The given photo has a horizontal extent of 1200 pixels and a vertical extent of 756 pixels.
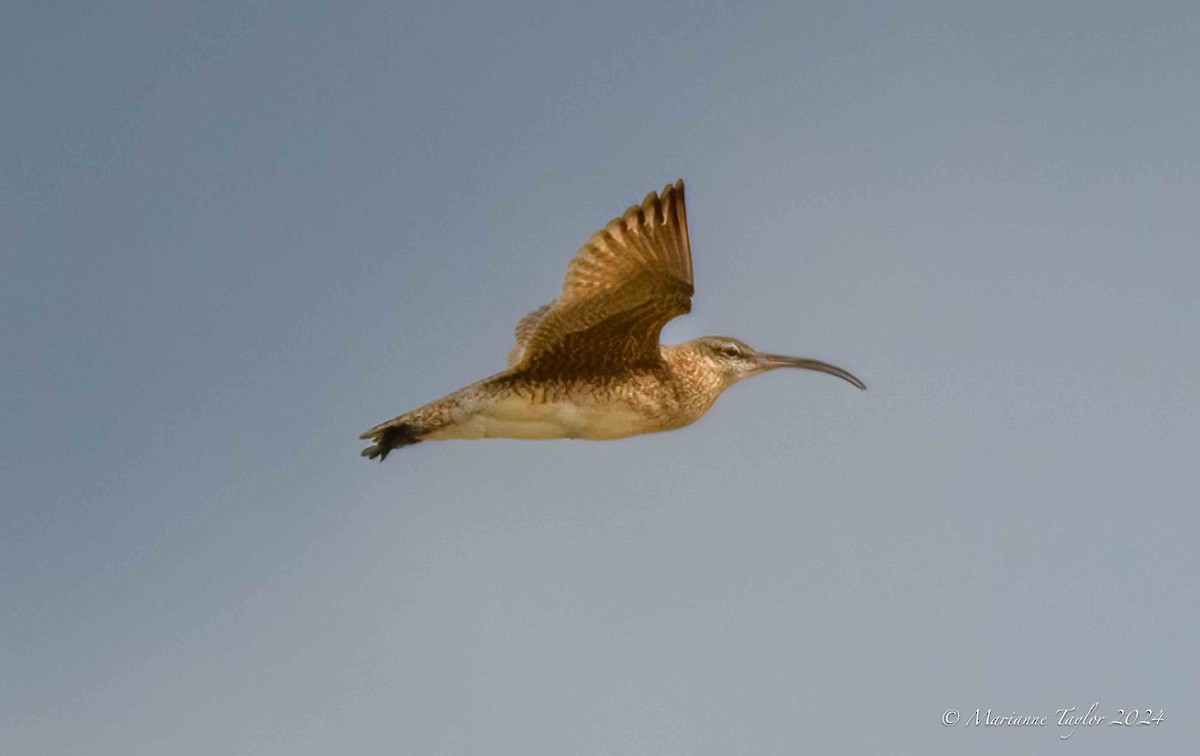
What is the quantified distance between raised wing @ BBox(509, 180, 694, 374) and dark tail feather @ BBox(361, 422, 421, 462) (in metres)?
1.29

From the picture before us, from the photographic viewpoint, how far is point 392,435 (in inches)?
595

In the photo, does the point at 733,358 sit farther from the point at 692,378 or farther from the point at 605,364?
the point at 605,364

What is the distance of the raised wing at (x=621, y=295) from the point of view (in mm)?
13961

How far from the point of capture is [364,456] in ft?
50.3

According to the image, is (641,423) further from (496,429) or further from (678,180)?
(678,180)

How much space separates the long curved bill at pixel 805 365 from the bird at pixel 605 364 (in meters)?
1.12

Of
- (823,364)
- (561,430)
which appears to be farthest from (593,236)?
(823,364)

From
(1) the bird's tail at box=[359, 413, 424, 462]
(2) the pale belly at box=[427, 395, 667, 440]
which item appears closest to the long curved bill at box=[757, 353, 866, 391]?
(2) the pale belly at box=[427, 395, 667, 440]

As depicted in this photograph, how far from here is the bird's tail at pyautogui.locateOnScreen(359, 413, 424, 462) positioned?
1504 centimetres

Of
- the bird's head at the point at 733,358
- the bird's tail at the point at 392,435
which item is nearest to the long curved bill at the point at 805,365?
the bird's head at the point at 733,358

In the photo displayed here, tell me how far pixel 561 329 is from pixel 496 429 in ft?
4.02

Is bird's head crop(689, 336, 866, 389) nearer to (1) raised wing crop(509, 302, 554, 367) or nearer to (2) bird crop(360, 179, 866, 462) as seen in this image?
(2) bird crop(360, 179, 866, 462)

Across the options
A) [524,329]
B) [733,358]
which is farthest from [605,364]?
[524,329]

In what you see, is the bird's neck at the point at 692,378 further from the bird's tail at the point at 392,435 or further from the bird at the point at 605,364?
the bird's tail at the point at 392,435
